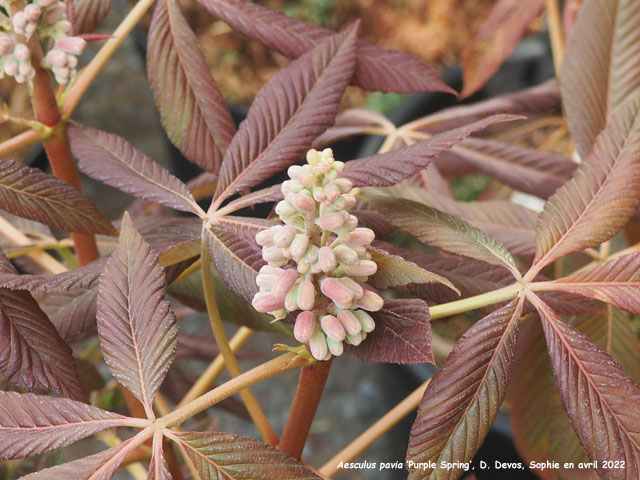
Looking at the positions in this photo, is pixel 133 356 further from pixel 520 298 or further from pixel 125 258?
pixel 520 298

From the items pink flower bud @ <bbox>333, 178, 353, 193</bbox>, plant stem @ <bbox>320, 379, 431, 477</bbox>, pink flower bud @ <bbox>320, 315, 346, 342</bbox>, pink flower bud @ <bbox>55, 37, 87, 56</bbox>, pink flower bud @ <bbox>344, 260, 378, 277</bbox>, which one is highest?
pink flower bud @ <bbox>55, 37, 87, 56</bbox>

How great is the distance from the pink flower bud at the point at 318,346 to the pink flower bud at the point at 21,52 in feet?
0.92

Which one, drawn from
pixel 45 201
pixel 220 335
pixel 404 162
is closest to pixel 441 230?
pixel 404 162

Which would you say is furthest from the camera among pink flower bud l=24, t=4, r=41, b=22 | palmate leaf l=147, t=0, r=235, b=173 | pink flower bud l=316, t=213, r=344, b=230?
palmate leaf l=147, t=0, r=235, b=173

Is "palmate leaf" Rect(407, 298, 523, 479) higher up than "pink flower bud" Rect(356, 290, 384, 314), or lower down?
lower down

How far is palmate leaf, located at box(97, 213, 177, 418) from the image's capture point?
429mm

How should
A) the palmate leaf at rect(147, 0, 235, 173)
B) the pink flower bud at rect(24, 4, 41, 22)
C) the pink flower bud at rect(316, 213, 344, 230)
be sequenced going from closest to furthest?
the pink flower bud at rect(316, 213, 344, 230), the pink flower bud at rect(24, 4, 41, 22), the palmate leaf at rect(147, 0, 235, 173)

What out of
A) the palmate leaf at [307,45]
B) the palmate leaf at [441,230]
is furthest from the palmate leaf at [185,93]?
the palmate leaf at [441,230]

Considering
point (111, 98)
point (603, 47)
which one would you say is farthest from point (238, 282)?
point (111, 98)

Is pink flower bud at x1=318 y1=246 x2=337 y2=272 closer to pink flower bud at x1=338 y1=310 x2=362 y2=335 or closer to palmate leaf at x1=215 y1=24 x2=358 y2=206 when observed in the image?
pink flower bud at x1=338 y1=310 x2=362 y2=335

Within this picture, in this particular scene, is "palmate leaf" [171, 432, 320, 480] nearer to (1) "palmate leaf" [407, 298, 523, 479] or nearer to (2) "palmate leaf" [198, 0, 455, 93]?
(1) "palmate leaf" [407, 298, 523, 479]

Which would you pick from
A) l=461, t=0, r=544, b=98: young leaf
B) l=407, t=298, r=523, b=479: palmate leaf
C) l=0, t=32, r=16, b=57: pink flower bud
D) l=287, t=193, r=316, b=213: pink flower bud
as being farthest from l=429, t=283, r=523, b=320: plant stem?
l=461, t=0, r=544, b=98: young leaf

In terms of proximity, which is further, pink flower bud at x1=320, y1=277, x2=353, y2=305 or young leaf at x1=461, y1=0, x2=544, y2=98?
young leaf at x1=461, y1=0, x2=544, y2=98

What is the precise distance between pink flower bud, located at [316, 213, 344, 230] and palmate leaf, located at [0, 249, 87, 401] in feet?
0.72
